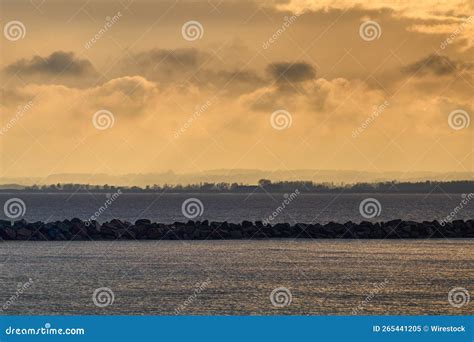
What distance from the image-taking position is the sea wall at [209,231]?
2199 inches

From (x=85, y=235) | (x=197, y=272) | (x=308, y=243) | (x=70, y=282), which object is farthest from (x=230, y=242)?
(x=70, y=282)

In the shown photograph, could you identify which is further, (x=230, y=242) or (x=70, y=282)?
(x=230, y=242)

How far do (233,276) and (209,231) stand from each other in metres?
18.7

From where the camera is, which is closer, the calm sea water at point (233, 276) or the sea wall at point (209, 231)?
the calm sea water at point (233, 276)

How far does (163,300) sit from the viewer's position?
→ 3291cm

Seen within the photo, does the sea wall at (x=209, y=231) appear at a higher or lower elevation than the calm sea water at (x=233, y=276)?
higher

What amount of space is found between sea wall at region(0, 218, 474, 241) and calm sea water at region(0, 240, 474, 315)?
2.10 m

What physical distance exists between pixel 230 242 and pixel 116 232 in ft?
23.0

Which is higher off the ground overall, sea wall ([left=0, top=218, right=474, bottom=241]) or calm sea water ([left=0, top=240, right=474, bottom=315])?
sea wall ([left=0, top=218, right=474, bottom=241])

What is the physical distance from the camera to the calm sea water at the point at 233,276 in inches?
1254

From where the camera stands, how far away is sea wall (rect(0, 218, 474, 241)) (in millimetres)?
55844

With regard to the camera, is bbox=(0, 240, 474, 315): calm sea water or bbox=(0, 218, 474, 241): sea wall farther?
bbox=(0, 218, 474, 241): sea wall

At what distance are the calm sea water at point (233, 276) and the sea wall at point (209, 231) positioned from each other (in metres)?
2.10

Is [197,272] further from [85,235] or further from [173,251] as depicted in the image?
[85,235]
